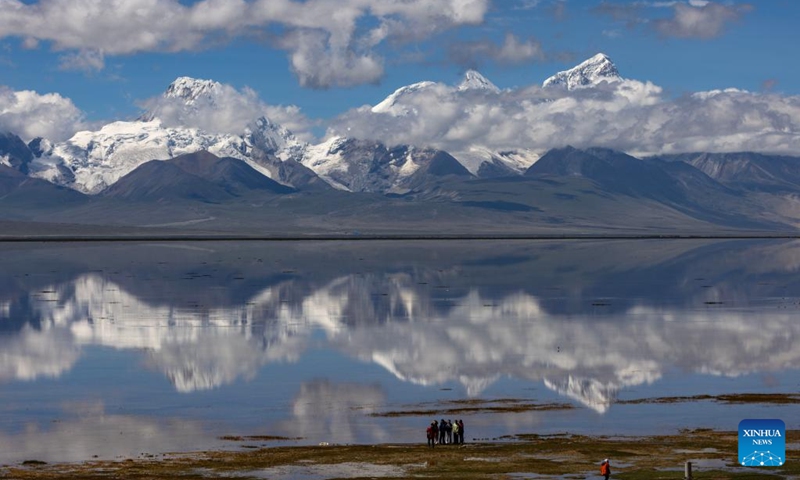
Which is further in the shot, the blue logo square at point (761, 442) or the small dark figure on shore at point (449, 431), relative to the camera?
the small dark figure on shore at point (449, 431)

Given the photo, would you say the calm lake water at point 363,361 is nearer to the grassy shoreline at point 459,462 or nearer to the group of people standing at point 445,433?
the group of people standing at point 445,433

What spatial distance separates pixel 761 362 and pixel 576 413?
24264 mm

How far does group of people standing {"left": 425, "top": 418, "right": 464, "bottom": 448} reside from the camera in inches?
2069

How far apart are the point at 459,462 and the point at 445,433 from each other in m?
5.36

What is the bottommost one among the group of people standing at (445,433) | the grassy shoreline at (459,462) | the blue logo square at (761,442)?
the grassy shoreline at (459,462)

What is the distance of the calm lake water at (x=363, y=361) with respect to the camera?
58.7 meters

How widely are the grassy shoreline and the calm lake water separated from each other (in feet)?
9.99

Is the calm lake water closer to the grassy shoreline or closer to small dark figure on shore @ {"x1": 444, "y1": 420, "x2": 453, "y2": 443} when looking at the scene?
small dark figure on shore @ {"x1": 444, "y1": 420, "x2": 453, "y2": 443}

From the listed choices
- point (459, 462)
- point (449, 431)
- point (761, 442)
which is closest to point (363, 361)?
point (449, 431)

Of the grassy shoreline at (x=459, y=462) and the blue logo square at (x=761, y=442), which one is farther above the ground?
the blue logo square at (x=761, y=442)

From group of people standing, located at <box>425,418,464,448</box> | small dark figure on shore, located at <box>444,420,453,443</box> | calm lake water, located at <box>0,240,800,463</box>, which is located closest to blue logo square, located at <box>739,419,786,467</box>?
group of people standing, located at <box>425,418,464,448</box>

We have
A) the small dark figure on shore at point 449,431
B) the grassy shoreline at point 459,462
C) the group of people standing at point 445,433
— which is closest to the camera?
the grassy shoreline at point 459,462

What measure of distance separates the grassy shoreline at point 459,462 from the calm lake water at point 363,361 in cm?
304

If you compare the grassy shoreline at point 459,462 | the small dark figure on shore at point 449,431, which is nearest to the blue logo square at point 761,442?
the grassy shoreline at point 459,462
